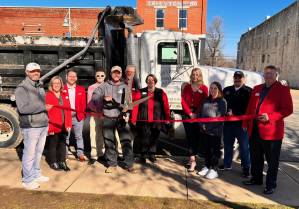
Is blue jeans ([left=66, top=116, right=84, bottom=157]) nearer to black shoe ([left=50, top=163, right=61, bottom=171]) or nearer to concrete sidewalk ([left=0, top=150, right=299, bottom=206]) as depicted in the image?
concrete sidewalk ([left=0, top=150, right=299, bottom=206])

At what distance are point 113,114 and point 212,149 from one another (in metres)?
1.76

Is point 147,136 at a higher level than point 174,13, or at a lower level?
lower

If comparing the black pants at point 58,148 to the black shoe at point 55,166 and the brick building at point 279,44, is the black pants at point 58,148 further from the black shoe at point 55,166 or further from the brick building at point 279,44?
the brick building at point 279,44

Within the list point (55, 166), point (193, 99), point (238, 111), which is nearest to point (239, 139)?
point (238, 111)

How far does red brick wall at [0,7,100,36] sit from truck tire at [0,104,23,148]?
98.4 ft

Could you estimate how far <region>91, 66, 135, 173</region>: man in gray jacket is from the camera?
591 cm

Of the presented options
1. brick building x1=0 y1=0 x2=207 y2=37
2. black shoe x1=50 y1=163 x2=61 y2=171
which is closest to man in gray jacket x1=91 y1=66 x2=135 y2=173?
black shoe x1=50 y1=163 x2=61 y2=171

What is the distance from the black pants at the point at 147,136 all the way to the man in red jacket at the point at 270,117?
5.82ft

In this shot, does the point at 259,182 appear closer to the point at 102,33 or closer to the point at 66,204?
the point at 66,204

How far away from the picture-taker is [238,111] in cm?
591

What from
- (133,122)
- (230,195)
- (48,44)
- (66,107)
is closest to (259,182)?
(230,195)

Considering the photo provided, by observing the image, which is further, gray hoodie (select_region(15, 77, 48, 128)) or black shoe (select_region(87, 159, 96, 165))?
black shoe (select_region(87, 159, 96, 165))

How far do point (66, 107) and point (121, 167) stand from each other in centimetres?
146

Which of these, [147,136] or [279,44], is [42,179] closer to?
[147,136]
